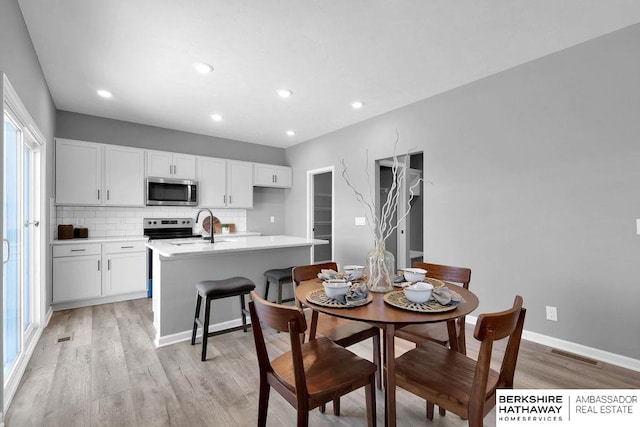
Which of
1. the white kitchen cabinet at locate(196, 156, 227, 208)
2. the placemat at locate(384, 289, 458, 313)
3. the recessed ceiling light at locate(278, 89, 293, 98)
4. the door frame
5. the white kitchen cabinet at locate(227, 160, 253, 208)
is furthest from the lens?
the white kitchen cabinet at locate(227, 160, 253, 208)

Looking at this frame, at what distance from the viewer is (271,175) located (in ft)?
19.2

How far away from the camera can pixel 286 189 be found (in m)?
6.30

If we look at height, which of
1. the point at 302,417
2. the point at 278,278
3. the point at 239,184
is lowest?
the point at 302,417

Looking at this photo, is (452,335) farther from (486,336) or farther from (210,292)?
(210,292)

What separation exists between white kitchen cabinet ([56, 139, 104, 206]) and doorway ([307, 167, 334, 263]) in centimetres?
321

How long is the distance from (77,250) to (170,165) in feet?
5.51

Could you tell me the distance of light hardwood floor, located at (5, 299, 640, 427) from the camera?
181cm

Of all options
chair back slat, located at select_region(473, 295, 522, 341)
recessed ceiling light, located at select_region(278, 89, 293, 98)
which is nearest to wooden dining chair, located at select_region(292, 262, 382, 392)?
chair back slat, located at select_region(473, 295, 522, 341)

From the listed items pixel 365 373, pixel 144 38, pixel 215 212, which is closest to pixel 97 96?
pixel 144 38

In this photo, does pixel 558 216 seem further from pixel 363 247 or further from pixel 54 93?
pixel 54 93

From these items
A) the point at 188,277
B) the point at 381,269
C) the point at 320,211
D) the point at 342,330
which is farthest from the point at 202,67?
the point at 320,211

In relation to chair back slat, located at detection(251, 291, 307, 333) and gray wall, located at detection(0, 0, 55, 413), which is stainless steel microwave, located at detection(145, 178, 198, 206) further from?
chair back slat, located at detection(251, 291, 307, 333)

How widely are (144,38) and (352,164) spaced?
3026mm

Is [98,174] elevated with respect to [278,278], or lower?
elevated
